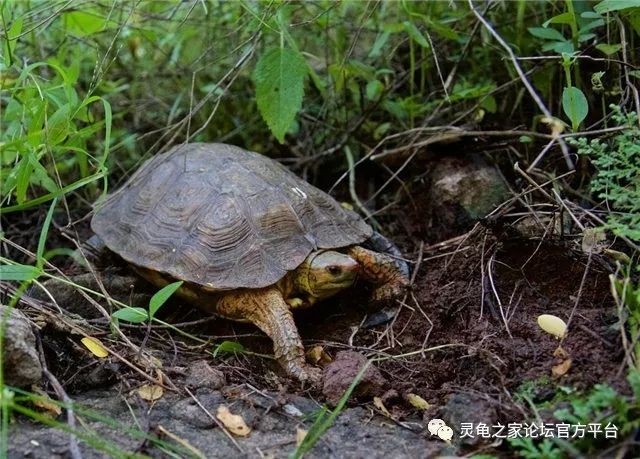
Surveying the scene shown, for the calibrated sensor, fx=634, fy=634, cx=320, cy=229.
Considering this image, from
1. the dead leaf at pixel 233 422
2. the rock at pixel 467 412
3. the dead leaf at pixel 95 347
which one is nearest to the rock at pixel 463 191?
the rock at pixel 467 412

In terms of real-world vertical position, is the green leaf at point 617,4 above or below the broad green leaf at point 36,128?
above

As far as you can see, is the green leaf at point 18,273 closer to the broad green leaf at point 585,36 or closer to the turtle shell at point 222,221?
the turtle shell at point 222,221

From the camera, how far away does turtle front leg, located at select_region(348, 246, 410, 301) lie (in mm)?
2453

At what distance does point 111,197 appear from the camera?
2775 mm

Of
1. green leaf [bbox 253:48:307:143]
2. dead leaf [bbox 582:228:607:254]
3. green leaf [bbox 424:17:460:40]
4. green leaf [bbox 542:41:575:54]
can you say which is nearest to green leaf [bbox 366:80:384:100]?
green leaf [bbox 424:17:460:40]

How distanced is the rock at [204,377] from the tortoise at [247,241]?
250 mm

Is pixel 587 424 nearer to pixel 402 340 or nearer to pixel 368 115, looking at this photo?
pixel 402 340

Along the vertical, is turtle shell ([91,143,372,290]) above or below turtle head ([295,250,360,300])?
above

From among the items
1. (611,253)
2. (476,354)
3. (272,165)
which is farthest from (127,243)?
(611,253)

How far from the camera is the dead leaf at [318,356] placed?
2.23 metres

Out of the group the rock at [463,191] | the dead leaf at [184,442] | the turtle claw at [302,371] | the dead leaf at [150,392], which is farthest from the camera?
the rock at [463,191]

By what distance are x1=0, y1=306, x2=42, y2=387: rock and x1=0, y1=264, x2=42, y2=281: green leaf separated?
0.38ft

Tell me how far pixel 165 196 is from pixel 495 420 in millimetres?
1556

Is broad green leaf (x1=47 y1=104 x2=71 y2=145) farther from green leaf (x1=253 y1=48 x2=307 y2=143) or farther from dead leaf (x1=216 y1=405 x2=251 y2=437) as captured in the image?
dead leaf (x1=216 y1=405 x2=251 y2=437)
